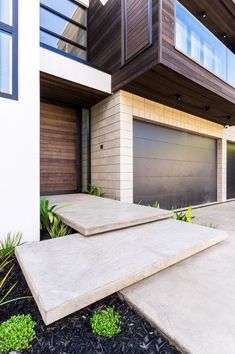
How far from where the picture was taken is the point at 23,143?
2527 mm

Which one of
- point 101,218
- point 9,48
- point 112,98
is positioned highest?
point 112,98

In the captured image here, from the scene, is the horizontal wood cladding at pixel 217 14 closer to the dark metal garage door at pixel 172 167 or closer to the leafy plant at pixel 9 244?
the dark metal garage door at pixel 172 167

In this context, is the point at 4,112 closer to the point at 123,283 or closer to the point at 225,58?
the point at 123,283

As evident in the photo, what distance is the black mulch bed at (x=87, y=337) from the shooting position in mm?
1211

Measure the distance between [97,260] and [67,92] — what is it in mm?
4079

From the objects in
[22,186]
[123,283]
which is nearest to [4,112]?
[22,186]

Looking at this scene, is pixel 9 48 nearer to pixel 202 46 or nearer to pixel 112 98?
pixel 112 98

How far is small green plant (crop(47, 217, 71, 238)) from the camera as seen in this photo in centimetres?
265

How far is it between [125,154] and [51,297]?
11.5ft

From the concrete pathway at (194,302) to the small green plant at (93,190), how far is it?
3.19 meters

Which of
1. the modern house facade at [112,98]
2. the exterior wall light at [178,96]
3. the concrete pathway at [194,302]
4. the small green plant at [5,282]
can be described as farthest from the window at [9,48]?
the exterior wall light at [178,96]

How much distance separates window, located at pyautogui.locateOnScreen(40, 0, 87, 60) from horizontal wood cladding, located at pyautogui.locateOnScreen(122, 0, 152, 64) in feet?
4.97

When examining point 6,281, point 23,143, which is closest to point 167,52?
point 23,143

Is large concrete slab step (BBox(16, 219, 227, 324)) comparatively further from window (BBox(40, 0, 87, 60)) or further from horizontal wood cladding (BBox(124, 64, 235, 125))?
window (BBox(40, 0, 87, 60))
